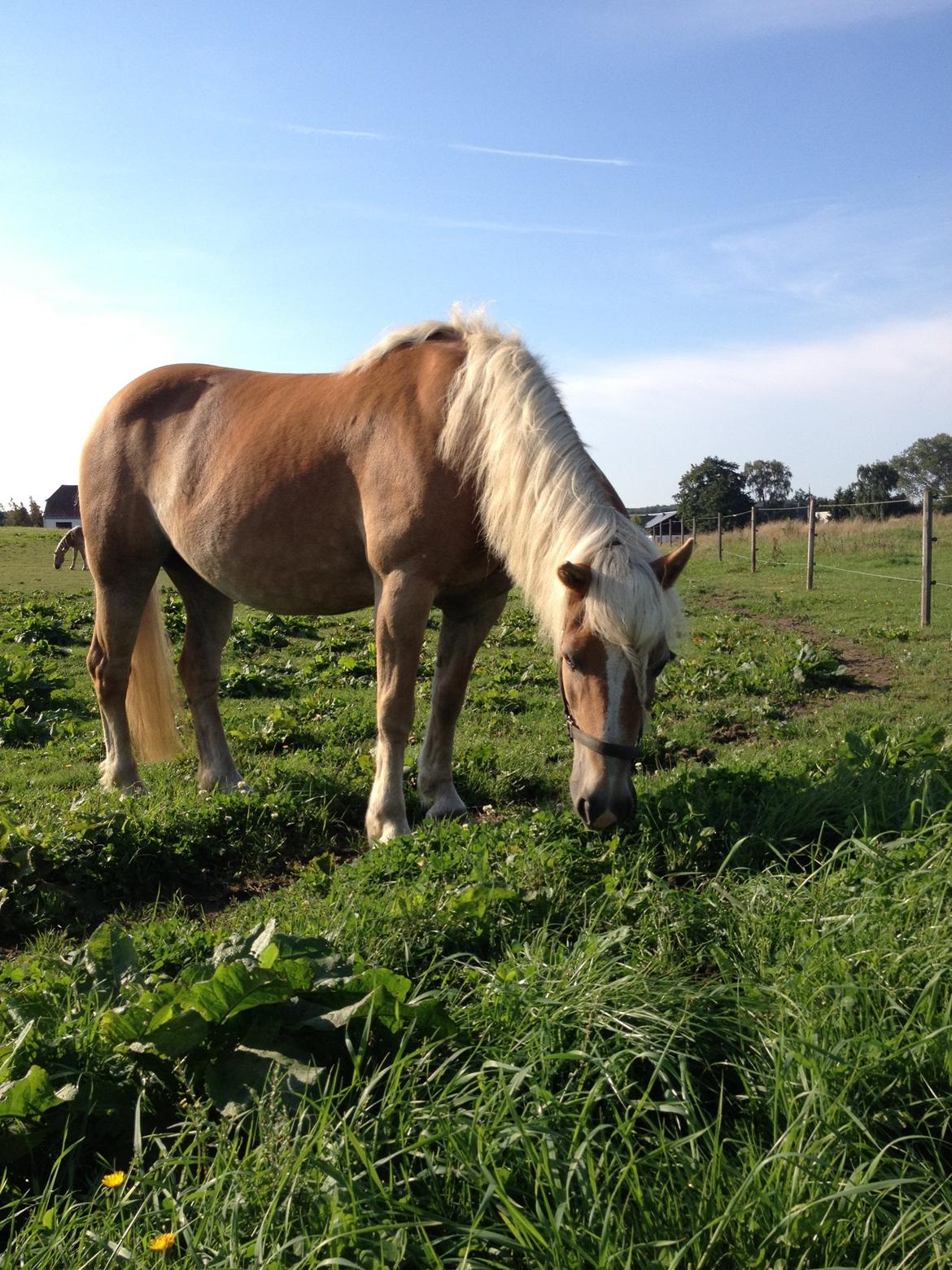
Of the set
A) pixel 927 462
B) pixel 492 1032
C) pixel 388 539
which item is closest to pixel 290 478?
pixel 388 539

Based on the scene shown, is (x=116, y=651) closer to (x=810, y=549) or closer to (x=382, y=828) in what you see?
(x=382, y=828)

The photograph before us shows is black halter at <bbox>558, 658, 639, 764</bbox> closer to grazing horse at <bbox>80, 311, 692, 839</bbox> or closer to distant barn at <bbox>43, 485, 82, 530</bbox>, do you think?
grazing horse at <bbox>80, 311, 692, 839</bbox>

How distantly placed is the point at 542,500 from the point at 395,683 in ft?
4.09

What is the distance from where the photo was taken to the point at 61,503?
248ft

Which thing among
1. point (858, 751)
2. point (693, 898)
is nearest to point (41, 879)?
point (693, 898)

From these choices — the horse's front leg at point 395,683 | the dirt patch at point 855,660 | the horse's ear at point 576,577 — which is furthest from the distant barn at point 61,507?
the horse's ear at point 576,577

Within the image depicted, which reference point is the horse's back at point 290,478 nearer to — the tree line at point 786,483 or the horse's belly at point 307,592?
the horse's belly at point 307,592

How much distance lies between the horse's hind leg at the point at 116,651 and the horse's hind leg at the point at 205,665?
0.31 m

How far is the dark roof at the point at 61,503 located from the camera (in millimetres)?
74938

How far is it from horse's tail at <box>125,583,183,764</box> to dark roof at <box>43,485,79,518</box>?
75178mm

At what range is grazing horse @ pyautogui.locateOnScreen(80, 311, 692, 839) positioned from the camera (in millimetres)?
3854

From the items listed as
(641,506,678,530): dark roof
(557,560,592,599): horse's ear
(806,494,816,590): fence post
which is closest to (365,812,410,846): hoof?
(557,560,592,599): horse's ear

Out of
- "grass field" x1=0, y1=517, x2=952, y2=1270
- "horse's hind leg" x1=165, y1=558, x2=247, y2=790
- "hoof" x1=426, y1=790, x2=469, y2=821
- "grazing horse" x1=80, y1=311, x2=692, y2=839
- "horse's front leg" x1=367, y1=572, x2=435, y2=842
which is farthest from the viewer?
"horse's hind leg" x1=165, y1=558, x2=247, y2=790

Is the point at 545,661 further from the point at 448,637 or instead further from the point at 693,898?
the point at 693,898
